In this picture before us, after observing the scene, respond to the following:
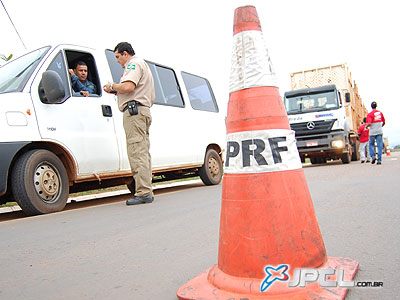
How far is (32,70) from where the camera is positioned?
4746 mm

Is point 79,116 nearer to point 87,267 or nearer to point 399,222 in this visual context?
point 87,267

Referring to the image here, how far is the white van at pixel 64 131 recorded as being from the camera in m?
4.34

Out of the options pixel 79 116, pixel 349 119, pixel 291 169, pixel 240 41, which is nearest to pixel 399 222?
pixel 291 169

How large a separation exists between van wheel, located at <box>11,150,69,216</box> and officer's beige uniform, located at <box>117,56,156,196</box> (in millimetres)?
872

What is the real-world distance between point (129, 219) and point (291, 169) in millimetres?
2455

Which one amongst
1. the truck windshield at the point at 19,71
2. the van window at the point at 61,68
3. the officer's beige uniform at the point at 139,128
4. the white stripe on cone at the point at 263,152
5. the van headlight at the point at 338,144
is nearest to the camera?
the white stripe on cone at the point at 263,152

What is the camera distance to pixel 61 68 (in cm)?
506

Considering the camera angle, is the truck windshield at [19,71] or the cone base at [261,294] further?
the truck windshield at [19,71]

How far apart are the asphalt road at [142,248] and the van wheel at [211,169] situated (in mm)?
2803

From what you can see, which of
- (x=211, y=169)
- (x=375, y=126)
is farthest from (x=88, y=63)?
(x=375, y=126)

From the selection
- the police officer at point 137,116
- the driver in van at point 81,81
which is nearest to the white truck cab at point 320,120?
the police officer at point 137,116

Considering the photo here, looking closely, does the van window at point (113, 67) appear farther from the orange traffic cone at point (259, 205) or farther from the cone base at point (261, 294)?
the cone base at point (261, 294)

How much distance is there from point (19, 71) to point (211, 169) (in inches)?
153

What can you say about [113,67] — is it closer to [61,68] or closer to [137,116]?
[61,68]
